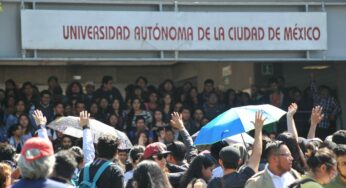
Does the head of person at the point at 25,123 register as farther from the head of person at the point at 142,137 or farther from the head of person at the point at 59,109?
the head of person at the point at 142,137

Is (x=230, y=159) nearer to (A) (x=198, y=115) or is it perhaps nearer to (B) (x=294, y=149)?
(B) (x=294, y=149)

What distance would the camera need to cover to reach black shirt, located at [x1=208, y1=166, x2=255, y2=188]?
785cm

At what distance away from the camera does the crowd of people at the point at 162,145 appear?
23.7ft

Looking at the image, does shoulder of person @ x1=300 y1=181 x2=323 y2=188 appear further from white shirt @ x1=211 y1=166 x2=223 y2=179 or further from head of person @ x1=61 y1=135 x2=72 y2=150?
head of person @ x1=61 y1=135 x2=72 y2=150

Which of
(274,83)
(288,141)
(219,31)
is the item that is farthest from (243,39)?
(288,141)

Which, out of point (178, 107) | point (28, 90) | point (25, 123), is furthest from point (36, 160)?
point (28, 90)

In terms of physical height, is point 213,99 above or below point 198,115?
above

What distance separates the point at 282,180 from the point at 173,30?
924 centimetres

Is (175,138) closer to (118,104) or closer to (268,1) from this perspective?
(118,104)

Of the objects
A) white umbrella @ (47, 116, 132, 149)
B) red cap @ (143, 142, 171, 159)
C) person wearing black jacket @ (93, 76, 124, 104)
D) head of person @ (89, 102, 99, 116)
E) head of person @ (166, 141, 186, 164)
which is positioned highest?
person wearing black jacket @ (93, 76, 124, 104)

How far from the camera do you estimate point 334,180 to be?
7.81 metres

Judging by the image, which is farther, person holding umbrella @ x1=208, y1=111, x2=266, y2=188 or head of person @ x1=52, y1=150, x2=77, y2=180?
person holding umbrella @ x1=208, y1=111, x2=266, y2=188

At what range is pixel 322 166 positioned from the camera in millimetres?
7430

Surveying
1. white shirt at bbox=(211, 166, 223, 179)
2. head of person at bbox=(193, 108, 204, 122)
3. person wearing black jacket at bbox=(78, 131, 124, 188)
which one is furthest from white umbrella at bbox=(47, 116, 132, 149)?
head of person at bbox=(193, 108, 204, 122)
